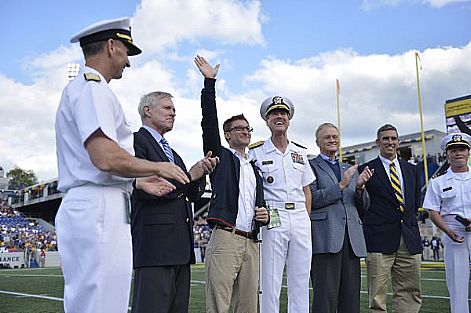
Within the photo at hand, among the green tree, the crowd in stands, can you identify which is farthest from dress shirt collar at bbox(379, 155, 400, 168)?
the green tree

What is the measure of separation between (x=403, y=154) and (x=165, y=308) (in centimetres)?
3543

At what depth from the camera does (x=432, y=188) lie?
592 cm

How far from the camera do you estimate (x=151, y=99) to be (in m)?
4.10

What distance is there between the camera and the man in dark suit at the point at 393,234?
5469 mm

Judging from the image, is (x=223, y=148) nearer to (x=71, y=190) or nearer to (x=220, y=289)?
(x=220, y=289)

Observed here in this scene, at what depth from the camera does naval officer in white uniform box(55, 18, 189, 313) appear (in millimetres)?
2463

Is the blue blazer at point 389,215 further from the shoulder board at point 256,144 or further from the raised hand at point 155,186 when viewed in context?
the raised hand at point 155,186

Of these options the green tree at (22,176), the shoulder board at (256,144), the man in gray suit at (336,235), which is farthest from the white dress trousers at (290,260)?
the green tree at (22,176)

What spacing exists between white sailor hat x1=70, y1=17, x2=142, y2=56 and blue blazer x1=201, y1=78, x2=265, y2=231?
1358mm

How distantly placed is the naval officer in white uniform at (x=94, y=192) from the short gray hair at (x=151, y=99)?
131cm

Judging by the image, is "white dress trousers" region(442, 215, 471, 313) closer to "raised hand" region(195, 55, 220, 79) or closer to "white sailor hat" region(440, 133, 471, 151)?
"white sailor hat" region(440, 133, 471, 151)

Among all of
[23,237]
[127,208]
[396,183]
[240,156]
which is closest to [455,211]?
[396,183]

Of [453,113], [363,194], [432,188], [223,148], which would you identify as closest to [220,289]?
[223,148]

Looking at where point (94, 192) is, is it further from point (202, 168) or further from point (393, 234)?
point (393, 234)
